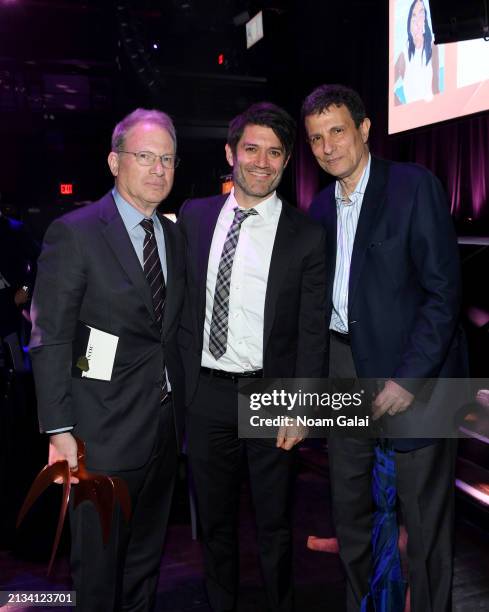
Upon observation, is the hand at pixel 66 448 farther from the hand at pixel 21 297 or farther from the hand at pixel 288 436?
the hand at pixel 21 297

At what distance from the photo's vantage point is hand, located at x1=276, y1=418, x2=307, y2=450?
215 cm

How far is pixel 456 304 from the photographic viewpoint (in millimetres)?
1939

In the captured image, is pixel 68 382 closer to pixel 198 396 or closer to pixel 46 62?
pixel 198 396

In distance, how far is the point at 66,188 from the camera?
1277 cm

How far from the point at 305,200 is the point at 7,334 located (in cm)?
466

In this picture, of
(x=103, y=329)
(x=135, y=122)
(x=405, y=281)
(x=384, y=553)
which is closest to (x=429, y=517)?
(x=384, y=553)

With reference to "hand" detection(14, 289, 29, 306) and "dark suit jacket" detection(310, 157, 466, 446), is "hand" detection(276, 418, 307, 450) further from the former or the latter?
"hand" detection(14, 289, 29, 306)

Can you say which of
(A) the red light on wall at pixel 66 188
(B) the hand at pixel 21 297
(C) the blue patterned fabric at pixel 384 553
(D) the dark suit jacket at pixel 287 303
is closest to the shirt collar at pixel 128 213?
(D) the dark suit jacket at pixel 287 303

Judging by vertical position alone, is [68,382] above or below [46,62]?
below

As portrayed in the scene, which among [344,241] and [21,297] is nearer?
[344,241]

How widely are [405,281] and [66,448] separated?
4.00 ft

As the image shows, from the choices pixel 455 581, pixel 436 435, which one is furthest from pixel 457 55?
pixel 455 581

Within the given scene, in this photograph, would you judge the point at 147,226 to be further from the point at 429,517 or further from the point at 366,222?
the point at 429,517

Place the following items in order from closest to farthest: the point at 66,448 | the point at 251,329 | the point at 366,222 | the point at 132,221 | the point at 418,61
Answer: the point at 66,448 < the point at 132,221 < the point at 366,222 < the point at 251,329 < the point at 418,61
